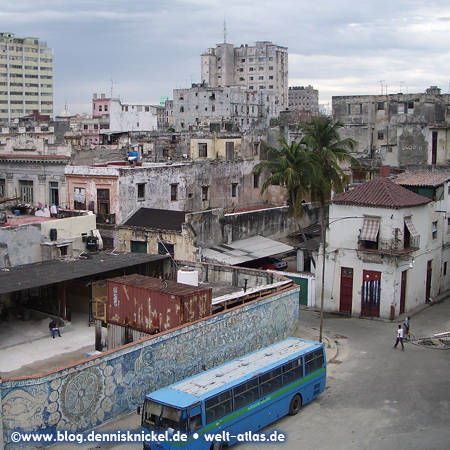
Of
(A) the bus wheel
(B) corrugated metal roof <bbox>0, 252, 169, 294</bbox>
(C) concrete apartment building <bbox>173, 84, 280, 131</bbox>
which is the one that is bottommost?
(A) the bus wheel

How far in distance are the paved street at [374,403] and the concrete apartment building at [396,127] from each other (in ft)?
69.0

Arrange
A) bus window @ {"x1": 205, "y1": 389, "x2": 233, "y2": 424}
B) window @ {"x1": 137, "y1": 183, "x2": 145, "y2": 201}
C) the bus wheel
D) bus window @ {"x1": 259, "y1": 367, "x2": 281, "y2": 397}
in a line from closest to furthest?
1. bus window @ {"x1": 205, "y1": 389, "x2": 233, "y2": 424}
2. bus window @ {"x1": 259, "y1": 367, "x2": 281, "y2": 397}
3. the bus wheel
4. window @ {"x1": 137, "y1": 183, "x2": 145, "y2": 201}

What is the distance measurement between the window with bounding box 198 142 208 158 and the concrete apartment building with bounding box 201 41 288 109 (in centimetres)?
14181

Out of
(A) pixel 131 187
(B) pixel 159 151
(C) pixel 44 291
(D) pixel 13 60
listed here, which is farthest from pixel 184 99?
(C) pixel 44 291

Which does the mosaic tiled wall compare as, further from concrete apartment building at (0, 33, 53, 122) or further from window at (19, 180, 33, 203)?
concrete apartment building at (0, 33, 53, 122)

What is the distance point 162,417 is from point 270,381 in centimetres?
401

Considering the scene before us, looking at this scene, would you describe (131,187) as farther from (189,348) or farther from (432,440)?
(432,440)

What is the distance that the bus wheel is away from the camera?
21062 mm

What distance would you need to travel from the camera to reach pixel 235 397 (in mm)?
18625

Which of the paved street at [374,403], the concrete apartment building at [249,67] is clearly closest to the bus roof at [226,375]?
the paved street at [374,403]

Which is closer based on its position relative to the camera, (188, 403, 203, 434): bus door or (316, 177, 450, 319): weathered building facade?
(188, 403, 203, 434): bus door

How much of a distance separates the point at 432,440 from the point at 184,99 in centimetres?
12310

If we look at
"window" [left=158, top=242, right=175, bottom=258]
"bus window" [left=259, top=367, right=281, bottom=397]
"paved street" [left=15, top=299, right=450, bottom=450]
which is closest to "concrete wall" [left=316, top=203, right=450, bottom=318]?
"paved street" [left=15, top=299, right=450, bottom=450]

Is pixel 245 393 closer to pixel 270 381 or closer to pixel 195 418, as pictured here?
pixel 270 381
